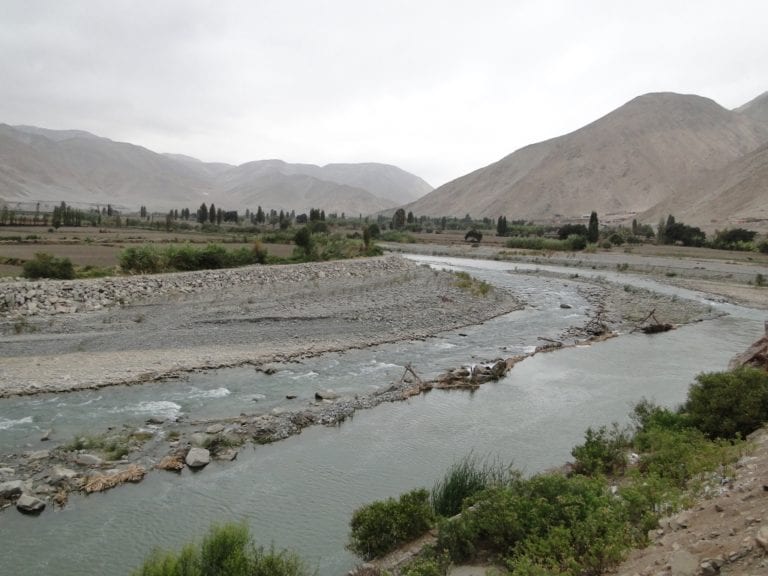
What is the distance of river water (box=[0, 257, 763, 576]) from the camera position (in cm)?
894

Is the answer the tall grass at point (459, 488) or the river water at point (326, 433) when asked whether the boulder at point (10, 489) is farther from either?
the tall grass at point (459, 488)

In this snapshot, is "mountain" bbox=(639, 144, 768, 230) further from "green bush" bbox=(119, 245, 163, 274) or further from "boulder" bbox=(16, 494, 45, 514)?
"boulder" bbox=(16, 494, 45, 514)

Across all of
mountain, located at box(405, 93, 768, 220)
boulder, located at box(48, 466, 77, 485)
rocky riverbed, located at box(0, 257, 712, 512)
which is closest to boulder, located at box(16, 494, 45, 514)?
rocky riverbed, located at box(0, 257, 712, 512)

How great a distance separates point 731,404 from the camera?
11539mm

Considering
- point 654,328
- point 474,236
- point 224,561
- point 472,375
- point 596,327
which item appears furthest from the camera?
point 474,236

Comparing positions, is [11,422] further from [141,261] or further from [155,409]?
[141,261]

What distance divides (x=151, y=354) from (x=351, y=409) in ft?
27.5

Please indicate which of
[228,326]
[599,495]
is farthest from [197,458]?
[228,326]

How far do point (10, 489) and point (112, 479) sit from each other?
1629 mm

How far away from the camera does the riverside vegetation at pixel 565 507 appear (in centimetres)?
673

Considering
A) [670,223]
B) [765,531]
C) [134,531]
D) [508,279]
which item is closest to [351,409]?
[134,531]

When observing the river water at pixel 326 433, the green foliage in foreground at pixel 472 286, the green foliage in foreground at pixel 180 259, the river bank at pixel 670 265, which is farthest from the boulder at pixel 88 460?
the river bank at pixel 670 265

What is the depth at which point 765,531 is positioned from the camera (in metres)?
5.26

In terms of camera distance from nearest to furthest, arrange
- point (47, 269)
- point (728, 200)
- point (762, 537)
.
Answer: point (762, 537)
point (47, 269)
point (728, 200)
